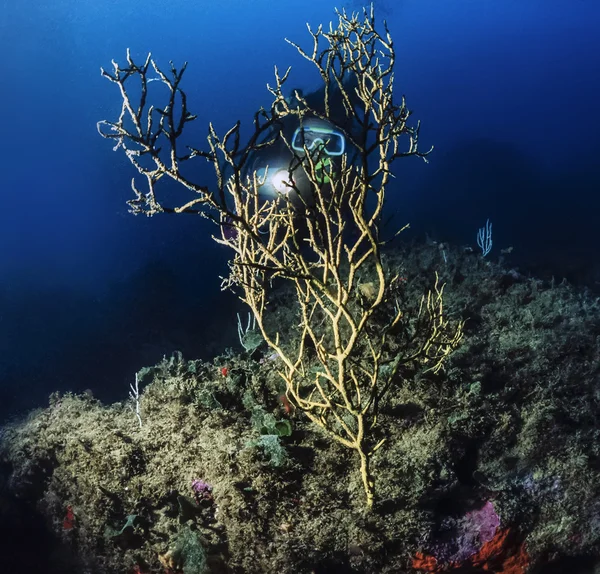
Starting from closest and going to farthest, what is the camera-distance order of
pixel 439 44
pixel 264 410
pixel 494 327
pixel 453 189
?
pixel 264 410 → pixel 494 327 → pixel 453 189 → pixel 439 44

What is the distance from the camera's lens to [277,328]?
7.16 m

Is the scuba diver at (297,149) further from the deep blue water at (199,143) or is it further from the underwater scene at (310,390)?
the deep blue water at (199,143)

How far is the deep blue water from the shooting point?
493 inches

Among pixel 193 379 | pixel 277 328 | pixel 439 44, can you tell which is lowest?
pixel 193 379

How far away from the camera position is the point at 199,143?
63812 millimetres

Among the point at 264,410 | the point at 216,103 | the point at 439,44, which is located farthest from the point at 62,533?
the point at 439,44

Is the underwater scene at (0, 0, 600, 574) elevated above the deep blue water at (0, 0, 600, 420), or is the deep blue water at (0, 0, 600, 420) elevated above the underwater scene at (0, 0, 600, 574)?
the deep blue water at (0, 0, 600, 420)

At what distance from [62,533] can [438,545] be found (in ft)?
13.2

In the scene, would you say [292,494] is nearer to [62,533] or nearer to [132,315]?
[62,533]

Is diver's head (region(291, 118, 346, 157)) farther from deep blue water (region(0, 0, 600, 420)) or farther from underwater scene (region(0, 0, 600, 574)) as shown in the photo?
deep blue water (region(0, 0, 600, 420))

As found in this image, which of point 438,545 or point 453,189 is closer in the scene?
point 438,545

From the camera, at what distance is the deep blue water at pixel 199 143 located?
1253cm

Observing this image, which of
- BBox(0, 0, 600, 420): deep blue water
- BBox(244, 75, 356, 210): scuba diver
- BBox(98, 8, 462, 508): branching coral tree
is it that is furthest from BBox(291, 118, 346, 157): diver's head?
BBox(98, 8, 462, 508): branching coral tree

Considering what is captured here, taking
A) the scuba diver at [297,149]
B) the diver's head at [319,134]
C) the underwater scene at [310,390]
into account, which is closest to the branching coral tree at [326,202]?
the underwater scene at [310,390]
